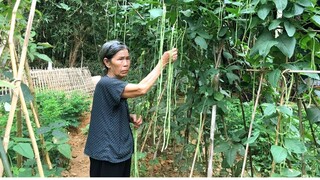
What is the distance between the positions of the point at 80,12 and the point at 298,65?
6831 mm

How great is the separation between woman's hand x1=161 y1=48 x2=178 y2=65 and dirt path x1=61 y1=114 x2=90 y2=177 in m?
1.90

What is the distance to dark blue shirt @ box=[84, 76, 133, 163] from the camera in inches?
61.3

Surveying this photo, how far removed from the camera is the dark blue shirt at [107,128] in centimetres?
156

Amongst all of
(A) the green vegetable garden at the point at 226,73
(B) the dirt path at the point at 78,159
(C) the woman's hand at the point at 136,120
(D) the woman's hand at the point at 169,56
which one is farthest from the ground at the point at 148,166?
(D) the woman's hand at the point at 169,56

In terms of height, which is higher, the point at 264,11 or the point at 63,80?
the point at 264,11

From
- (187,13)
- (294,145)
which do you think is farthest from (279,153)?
(187,13)

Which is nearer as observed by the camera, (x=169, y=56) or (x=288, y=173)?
(x=288, y=173)

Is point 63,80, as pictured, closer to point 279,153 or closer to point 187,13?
point 187,13

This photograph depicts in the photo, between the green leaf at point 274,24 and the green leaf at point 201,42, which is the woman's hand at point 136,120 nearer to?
the green leaf at point 201,42

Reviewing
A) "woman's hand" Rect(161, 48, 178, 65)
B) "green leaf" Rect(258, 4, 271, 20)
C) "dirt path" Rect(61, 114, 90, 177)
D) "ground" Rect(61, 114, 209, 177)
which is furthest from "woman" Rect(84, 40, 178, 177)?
"dirt path" Rect(61, 114, 90, 177)

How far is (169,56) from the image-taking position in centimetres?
136

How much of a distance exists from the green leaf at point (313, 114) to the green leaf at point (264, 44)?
0.30 m

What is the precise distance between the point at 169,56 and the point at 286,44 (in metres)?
0.41

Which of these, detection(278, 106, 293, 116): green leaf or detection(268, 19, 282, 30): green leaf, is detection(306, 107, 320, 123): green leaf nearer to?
detection(278, 106, 293, 116): green leaf
